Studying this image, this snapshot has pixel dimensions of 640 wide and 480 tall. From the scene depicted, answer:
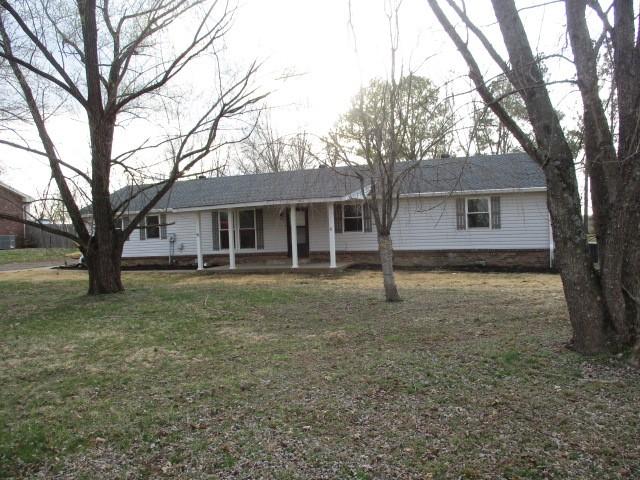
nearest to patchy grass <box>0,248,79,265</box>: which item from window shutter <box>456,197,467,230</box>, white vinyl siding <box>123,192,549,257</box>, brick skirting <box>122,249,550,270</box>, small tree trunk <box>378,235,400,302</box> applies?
white vinyl siding <box>123,192,549,257</box>

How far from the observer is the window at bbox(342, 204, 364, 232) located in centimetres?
1852

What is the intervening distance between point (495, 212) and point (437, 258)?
2.44 m

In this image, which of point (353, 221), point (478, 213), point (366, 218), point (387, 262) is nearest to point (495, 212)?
A: point (478, 213)

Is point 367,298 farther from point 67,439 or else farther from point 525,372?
point 67,439

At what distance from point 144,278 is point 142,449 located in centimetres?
1433

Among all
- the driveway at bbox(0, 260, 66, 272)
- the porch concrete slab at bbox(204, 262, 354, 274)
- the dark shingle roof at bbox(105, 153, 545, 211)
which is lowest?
the porch concrete slab at bbox(204, 262, 354, 274)

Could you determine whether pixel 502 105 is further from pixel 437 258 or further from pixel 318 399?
pixel 437 258

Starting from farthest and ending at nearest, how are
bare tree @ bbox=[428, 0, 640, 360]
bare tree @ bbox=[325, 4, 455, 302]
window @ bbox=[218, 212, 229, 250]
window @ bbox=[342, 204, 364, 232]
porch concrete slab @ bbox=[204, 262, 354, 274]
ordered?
window @ bbox=[218, 212, 229, 250]
window @ bbox=[342, 204, 364, 232]
porch concrete slab @ bbox=[204, 262, 354, 274]
bare tree @ bbox=[325, 4, 455, 302]
bare tree @ bbox=[428, 0, 640, 360]

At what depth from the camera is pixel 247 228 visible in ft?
66.6

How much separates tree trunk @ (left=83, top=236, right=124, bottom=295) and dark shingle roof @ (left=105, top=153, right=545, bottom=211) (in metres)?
3.06

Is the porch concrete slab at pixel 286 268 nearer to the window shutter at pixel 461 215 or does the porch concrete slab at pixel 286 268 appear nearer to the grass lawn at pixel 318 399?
the window shutter at pixel 461 215

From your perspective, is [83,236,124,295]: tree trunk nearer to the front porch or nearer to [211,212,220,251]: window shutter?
the front porch

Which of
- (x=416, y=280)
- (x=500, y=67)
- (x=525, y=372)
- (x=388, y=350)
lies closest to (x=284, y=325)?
(x=388, y=350)

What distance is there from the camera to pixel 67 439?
3.79 metres
